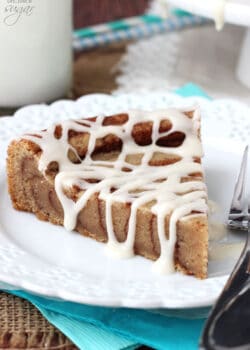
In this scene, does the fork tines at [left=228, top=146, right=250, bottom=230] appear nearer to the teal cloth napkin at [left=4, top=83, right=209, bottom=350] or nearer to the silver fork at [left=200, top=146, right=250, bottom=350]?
the silver fork at [left=200, top=146, right=250, bottom=350]

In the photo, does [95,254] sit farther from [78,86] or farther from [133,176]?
[78,86]

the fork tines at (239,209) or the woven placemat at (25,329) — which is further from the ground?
the fork tines at (239,209)

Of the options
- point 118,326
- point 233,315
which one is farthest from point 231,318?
point 118,326

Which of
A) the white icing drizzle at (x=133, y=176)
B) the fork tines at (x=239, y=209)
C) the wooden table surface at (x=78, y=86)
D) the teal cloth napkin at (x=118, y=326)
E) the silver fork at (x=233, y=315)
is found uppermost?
the silver fork at (x=233, y=315)

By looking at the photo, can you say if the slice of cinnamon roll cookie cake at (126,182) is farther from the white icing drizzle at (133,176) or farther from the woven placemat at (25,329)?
the woven placemat at (25,329)

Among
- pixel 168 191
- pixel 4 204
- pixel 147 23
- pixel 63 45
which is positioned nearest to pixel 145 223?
pixel 168 191

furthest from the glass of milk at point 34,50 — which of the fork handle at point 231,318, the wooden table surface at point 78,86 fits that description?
the fork handle at point 231,318
